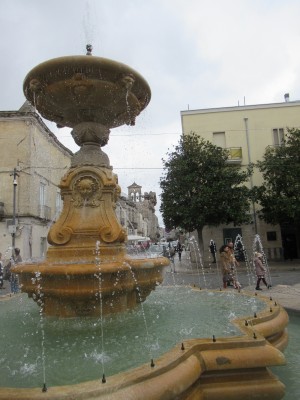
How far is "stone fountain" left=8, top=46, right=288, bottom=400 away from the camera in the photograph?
2.62 meters

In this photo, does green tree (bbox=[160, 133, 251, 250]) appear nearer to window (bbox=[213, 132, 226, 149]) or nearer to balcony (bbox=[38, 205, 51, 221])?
window (bbox=[213, 132, 226, 149])

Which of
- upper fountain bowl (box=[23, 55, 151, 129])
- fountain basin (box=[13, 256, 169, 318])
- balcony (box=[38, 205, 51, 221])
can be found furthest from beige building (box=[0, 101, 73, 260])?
fountain basin (box=[13, 256, 169, 318])

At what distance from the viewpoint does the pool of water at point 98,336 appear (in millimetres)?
2904

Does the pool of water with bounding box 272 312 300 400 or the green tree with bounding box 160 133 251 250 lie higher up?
the green tree with bounding box 160 133 251 250

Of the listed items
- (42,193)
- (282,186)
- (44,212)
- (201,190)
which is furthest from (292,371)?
(42,193)

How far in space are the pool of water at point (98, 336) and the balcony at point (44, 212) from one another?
20.1 meters

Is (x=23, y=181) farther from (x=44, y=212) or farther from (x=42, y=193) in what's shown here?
(x=44, y=212)

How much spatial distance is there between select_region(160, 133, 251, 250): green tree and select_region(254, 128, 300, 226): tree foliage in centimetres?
151

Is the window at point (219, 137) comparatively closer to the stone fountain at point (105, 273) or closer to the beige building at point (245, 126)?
the beige building at point (245, 126)

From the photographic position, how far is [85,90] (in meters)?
5.18

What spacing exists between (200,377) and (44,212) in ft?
80.5

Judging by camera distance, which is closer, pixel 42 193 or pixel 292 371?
pixel 292 371

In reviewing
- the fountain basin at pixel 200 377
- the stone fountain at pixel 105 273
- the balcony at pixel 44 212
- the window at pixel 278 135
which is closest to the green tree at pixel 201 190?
the window at pixel 278 135

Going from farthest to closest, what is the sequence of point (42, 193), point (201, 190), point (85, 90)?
point (42, 193)
point (201, 190)
point (85, 90)
